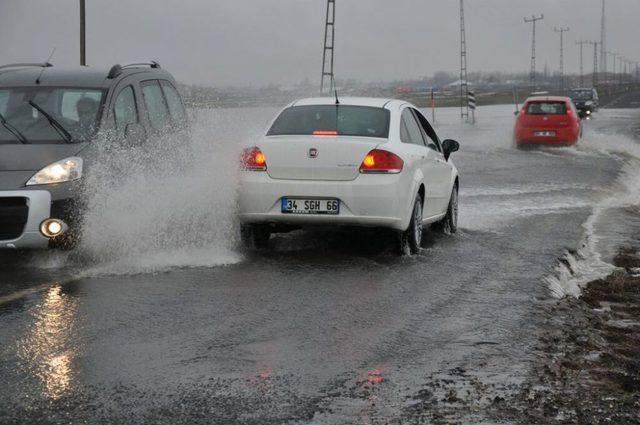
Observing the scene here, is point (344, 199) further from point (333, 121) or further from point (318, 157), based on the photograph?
point (333, 121)

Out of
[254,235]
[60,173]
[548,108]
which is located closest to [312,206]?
[254,235]

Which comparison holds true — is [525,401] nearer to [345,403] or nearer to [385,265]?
[345,403]

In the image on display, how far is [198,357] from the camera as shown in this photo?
5.89 meters

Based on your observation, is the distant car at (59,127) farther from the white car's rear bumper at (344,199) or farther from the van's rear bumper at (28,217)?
the white car's rear bumper at (344,199)

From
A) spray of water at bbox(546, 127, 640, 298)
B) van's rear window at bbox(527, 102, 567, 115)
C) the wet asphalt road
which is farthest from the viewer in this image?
van's rear window at bbox(527, 102, 567, 115)

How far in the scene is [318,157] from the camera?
964 centimetres

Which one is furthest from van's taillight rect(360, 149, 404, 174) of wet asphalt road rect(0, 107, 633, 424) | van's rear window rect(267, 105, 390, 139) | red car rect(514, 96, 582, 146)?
red car rect(514, 96, 582, 146)

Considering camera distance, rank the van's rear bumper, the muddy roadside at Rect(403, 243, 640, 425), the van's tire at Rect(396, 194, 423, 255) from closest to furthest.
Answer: the muddy roadside at Rect(403, 243, 640, 425)
the van's rear bumper
the van's tire at Rect(396, 194, 423, 255)

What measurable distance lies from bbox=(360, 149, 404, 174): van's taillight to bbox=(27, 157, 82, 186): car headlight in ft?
8.45

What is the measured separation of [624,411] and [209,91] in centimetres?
1124

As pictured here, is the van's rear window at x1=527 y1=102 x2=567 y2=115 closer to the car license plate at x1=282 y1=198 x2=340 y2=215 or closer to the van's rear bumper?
the car license plate at x1=282 y1=198 x2=340 y2=215

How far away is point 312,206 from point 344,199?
1.00 feet

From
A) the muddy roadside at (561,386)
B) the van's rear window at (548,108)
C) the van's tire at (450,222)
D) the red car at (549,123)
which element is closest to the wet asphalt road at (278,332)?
the muddy roadside at (561,386)

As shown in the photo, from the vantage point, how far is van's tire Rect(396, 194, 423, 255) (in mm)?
10055
